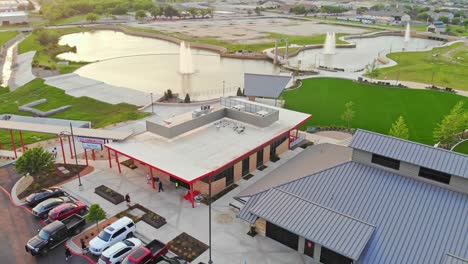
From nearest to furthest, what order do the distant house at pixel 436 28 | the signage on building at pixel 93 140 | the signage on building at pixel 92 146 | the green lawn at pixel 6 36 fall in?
the signage on building at pixel 93 140 → the signage on building at pixel 92 146 → the green lawn at pixel 6 36 → the distant house at pixel 436 28

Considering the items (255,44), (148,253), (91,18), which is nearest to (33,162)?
(148,253)

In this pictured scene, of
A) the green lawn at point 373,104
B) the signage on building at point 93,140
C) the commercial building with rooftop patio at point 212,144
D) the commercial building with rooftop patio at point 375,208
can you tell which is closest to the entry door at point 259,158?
the commercial building with rooftop patio at point 212,144

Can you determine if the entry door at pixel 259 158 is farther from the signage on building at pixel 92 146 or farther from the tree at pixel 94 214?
the tree at pixel 94 214

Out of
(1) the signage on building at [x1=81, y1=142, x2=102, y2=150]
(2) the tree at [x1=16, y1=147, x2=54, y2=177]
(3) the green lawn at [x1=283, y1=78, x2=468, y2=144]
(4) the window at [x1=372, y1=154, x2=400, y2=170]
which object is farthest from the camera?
(3) the green lawn at [x1=283, y1=78, x2=468, y2=144]

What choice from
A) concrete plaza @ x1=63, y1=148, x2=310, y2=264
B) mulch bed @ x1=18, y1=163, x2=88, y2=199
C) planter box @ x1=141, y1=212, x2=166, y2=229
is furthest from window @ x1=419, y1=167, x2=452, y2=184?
mulch bed @ x1=18, y1=163, x2=88, y2=199

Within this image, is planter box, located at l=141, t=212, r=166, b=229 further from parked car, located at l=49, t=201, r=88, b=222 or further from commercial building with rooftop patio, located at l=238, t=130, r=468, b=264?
commercial building with rooftop patio, located at l=238, t=130, r=468, b=264

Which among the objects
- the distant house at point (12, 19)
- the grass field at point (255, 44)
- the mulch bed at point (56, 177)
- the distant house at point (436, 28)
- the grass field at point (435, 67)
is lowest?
the mulch bed at point (56, 177)
